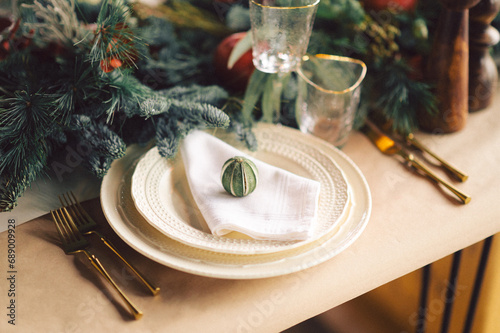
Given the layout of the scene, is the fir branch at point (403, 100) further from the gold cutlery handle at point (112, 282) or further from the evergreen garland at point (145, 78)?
the gold cutlery handle at point (112, 282)

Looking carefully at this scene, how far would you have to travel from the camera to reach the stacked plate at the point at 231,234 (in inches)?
20.1

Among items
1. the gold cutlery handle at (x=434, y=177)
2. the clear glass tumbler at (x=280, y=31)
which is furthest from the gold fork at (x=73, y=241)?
the gold cutlery handle at (x=434, y=177)

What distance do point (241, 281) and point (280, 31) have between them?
40 cm

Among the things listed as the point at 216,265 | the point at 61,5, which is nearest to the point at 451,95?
the point at 216,265

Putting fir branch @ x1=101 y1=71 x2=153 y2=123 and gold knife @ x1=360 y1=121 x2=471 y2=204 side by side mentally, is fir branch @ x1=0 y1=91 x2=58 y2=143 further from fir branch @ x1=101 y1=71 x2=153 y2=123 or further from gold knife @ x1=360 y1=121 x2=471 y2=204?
gold knife @ x1=360 y1=121 x2=471 y2=204

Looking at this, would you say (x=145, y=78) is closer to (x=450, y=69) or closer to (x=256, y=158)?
(x=256, y=158)

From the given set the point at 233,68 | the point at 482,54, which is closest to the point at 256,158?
the point at 233,68

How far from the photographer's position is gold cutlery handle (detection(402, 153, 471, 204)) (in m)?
0.67

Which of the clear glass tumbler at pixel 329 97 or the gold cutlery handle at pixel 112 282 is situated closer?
the gold cutlery handle at pixel 112 282

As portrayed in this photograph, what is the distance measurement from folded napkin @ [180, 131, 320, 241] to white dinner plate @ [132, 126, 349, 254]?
0.02m

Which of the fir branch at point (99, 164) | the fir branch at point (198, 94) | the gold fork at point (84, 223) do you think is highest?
the fir branch at point (198, 94)

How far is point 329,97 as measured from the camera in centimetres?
76

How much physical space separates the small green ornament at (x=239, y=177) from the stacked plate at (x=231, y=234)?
0.21 feet

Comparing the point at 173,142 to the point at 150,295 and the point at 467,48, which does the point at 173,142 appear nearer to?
the point at 150,295
